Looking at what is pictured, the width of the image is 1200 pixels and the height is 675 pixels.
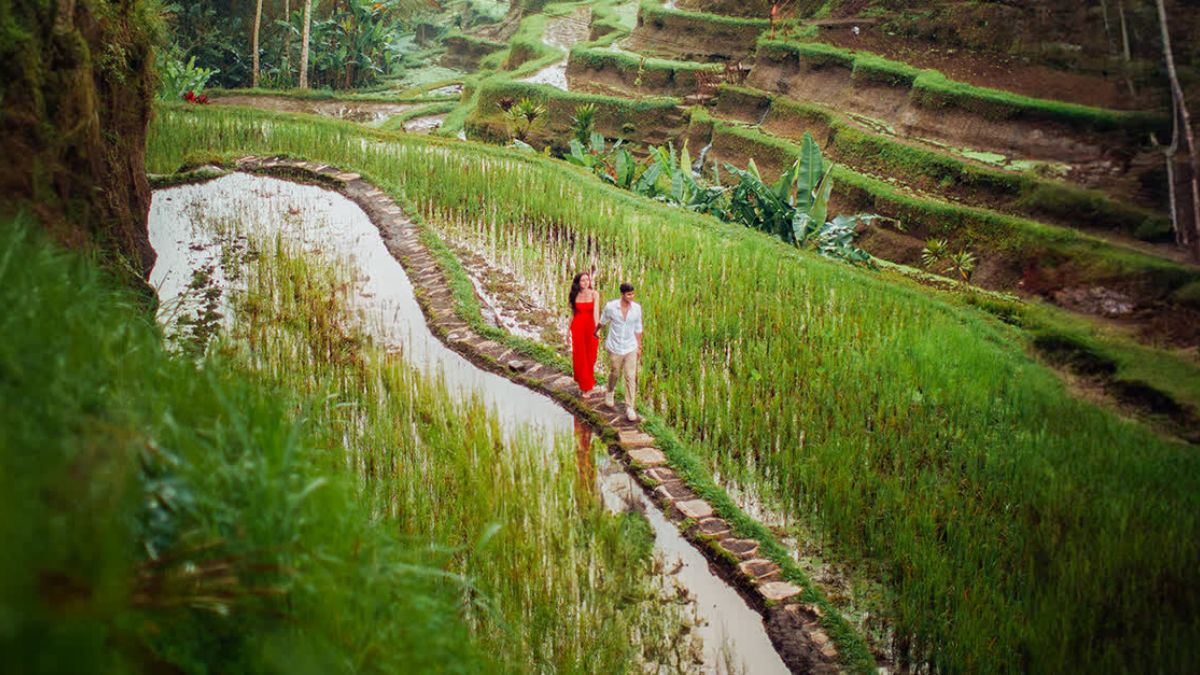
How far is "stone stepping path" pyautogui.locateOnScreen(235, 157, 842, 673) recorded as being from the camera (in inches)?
129

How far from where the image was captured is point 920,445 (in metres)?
4.45

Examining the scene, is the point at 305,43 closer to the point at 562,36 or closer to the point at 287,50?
the point at 287,50

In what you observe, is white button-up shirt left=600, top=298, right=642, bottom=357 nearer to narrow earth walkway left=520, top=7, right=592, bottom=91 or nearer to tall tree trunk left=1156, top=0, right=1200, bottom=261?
tall tree trunk left=1156, top=0, right=1200, bottom=261

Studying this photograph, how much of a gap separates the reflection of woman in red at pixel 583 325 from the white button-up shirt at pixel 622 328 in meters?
0.13

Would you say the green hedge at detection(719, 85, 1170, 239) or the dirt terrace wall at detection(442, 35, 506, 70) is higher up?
the dirt terrace wall at detection(442, 35, 506, 70)

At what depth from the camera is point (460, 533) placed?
3535mm

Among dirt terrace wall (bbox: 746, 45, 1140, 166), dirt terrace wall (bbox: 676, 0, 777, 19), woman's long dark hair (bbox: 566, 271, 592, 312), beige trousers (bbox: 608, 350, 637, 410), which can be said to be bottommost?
beige trousers (bbox: 608, 350, 637, 410)

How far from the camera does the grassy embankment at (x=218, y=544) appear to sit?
4.19ft

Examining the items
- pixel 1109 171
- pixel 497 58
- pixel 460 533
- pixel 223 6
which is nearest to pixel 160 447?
pixel 460 533

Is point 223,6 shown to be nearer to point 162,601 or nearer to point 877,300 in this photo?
point 877,300

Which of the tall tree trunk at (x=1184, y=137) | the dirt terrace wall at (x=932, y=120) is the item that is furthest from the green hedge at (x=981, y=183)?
the dirt terrace wall at (x=932, y=120)

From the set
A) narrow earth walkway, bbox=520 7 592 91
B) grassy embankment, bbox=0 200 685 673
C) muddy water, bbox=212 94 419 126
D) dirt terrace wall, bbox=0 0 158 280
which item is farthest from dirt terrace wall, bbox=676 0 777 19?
grassy embankment, bbox=0 200 685 673

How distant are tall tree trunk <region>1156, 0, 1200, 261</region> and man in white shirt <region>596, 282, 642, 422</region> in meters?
5.65

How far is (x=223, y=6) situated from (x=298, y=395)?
16501 millimetres
